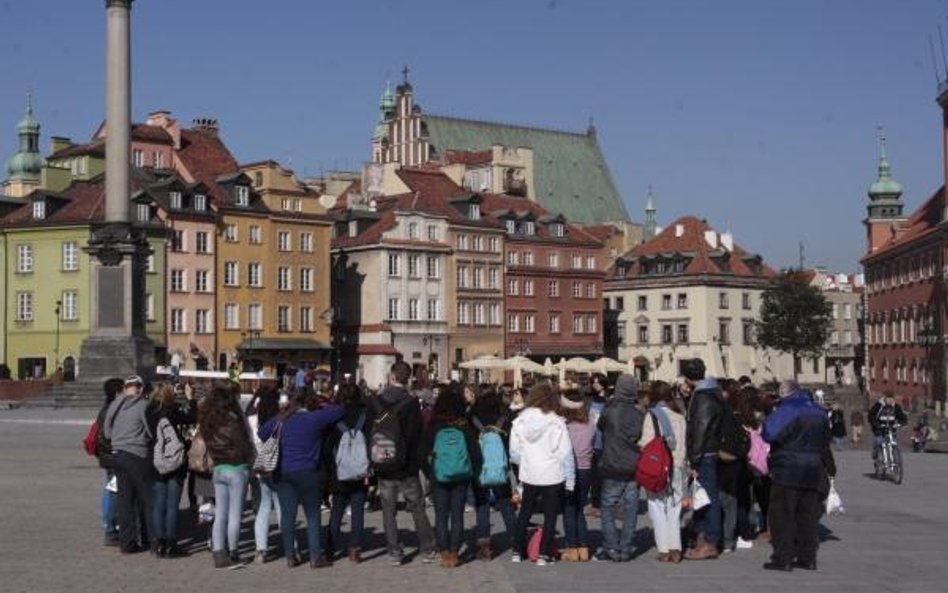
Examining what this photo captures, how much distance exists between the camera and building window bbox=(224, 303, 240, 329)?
256 feet

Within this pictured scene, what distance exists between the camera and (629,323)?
10362cm

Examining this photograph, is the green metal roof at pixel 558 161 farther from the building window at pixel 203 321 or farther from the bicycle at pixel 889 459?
the bicycle at pixel 889 459

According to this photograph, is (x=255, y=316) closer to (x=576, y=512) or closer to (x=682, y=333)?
(x=682, y=333)

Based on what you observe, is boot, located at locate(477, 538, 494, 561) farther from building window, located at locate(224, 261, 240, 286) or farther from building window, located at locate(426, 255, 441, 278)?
building window, located at locate(426, 255, 441, 278)

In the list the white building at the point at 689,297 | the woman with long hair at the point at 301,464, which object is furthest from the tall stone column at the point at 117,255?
the white building at the point at 689,297

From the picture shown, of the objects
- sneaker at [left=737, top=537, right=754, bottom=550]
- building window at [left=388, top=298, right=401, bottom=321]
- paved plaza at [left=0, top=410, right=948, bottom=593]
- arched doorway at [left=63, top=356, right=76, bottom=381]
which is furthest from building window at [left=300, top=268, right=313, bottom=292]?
sneaker at [left=737, top=537, right=754, bottom=550]

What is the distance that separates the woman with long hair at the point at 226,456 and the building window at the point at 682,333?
87715 mm

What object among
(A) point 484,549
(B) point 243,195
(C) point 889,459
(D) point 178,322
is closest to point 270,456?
(A) point 484,549

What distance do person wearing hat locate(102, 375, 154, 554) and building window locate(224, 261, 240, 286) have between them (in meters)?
64.4

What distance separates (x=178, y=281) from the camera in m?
75.8

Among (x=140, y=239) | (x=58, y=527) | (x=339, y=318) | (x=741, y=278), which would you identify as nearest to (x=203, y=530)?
(x=58, y=527)

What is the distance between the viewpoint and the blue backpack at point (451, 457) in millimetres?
13703

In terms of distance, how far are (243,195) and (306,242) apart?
4.59 metres

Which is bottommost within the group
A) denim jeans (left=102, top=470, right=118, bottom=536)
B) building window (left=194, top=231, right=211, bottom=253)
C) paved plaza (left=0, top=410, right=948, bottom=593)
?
paved plaza (left=0, top=410, right=948, bottom=593)
